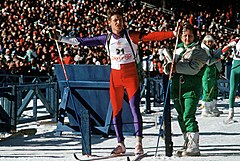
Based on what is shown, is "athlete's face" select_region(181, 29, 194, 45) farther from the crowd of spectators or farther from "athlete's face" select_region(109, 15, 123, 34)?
the crowd of spectators

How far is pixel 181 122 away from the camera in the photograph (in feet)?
24.7

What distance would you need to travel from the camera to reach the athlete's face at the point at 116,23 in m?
7.50

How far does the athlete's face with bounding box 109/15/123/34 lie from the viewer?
7.50 m

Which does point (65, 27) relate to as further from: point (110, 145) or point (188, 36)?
point (188, 36)

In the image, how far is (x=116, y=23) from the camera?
7.50 m

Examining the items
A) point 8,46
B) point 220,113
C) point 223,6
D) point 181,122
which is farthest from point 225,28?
point 181,122

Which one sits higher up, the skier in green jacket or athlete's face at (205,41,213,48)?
athlete's face at (205,41,213,48)

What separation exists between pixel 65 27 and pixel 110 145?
1783 cm

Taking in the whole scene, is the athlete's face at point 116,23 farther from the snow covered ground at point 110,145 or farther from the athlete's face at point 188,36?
the snow covered ground at point 110,145

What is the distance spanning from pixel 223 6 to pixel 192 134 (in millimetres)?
33656

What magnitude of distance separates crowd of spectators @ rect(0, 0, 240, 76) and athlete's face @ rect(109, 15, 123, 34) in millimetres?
11539

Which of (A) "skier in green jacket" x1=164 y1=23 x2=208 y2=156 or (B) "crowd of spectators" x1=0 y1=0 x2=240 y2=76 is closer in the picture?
(A) "skier in green jacket" x1=164 y1=23 x2=208 y2=156

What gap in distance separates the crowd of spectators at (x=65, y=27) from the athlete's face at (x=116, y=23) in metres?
11.5

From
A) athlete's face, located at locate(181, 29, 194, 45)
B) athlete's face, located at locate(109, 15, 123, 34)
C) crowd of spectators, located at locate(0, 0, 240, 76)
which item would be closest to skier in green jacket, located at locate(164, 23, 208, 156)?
athlete's face, located at locate(181, 29, 194, 45)
